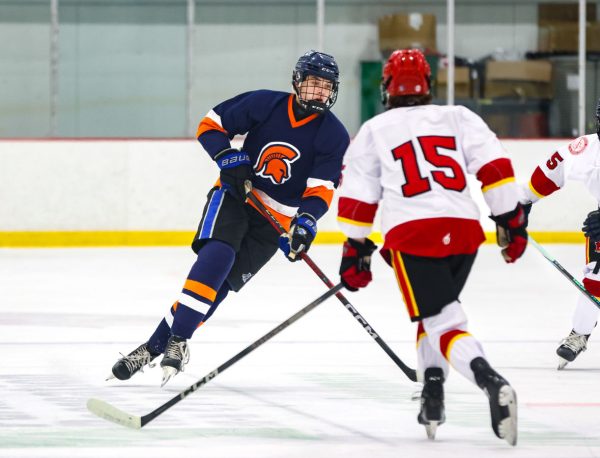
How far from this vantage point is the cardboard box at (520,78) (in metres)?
10.2

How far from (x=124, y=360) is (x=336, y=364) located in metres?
0.83

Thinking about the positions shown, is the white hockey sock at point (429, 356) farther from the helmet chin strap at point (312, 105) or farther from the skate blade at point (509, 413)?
the helmet chin strap at point (312, 105)

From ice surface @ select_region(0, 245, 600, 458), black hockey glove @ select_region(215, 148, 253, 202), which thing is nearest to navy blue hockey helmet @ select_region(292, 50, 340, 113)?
black hockey glove @ select_region(215, 148, 253, 202)

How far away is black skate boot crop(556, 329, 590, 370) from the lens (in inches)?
173

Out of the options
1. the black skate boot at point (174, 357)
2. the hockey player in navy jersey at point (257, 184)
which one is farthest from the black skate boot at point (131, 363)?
the black skate boot at point (174, 357)

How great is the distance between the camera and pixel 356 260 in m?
3.23

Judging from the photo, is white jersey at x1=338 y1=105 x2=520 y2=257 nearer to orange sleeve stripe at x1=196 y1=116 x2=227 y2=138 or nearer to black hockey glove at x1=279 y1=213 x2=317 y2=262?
black hockey glove at x1=279 y1=213 x2=317 y2=262

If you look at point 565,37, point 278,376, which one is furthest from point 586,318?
point 565,37

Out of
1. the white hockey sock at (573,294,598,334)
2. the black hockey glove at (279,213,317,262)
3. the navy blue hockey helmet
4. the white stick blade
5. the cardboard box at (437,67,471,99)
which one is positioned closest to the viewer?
the white stick blade

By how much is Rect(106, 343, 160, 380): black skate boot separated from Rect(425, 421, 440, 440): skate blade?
1.12 meters

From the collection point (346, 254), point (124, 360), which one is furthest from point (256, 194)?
point (346, 254)

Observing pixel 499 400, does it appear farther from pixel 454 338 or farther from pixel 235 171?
pixel 235 171

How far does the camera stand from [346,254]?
10.6 feet

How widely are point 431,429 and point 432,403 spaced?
0.08 metres
